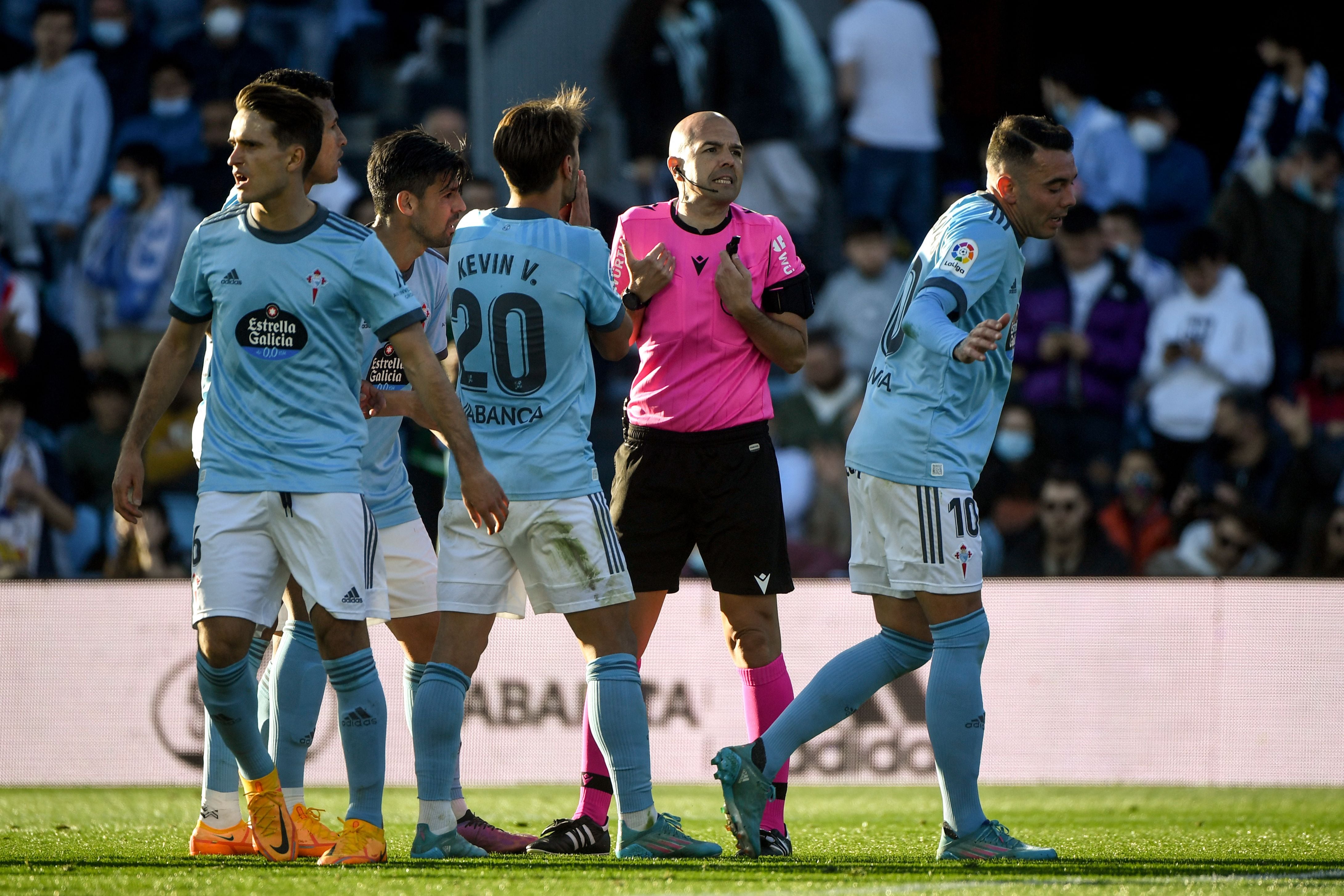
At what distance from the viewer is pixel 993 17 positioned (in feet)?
40.2

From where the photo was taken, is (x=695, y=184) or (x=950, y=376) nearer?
(x=950, y=376)

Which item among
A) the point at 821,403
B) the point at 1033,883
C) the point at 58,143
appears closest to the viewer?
the point at 1033,883

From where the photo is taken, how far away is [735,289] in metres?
4.89

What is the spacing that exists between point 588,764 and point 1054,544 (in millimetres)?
5699

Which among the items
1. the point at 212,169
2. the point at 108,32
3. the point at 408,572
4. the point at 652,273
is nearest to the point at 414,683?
the point at 408,572

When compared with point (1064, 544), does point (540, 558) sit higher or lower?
higher

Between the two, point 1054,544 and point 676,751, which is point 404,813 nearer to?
point 676,751

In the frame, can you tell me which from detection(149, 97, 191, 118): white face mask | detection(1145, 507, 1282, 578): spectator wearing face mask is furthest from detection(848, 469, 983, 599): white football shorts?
detection(149, 97, 191, 118): white face mask

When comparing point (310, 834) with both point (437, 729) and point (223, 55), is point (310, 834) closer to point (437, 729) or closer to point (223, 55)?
point (437, 729)

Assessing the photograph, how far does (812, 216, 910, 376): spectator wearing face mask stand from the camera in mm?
11109

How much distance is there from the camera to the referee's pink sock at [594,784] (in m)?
4.93

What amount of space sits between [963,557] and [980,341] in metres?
0.64

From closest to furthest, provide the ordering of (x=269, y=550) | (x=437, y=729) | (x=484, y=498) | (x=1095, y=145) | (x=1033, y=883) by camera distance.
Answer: (x=1033, y=883)
(x=484, y=498)
(x=269, y=550)
(x=437, y=729)
(x=1095, y=145)

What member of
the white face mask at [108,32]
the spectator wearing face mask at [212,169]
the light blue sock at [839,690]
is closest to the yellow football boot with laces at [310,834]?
the light blue sock at [839,690]
